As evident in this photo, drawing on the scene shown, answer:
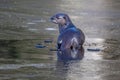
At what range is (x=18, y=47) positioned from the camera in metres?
11.3

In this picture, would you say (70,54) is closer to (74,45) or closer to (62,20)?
(74,45)

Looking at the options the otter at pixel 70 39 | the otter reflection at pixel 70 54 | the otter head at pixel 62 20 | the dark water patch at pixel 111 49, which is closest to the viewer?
the otter reflection at pixel 70 54

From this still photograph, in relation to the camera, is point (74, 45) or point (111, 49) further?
point (111, 49)

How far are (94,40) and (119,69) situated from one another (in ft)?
10.9

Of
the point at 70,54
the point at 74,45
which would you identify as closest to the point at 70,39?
the point at 74,45

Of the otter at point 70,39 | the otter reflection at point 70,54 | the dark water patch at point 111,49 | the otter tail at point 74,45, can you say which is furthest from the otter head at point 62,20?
the dark water patch at point 111,49

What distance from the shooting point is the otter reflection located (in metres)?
10.4

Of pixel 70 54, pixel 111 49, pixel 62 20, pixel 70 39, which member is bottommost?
pixel 111 49

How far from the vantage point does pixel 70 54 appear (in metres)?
10.7

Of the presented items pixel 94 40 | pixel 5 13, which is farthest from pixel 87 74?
pixel 5 13

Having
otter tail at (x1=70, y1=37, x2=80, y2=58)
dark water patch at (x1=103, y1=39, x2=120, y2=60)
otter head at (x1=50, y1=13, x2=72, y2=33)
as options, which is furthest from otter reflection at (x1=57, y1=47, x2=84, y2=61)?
otter head at (x1=50, y1=13, x2=72, y2=33)

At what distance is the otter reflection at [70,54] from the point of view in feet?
34.0

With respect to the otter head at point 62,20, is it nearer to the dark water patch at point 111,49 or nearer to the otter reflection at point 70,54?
the otter reflection at point 70,54

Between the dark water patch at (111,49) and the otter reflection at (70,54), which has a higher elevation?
the otter reflection at (70,54)
